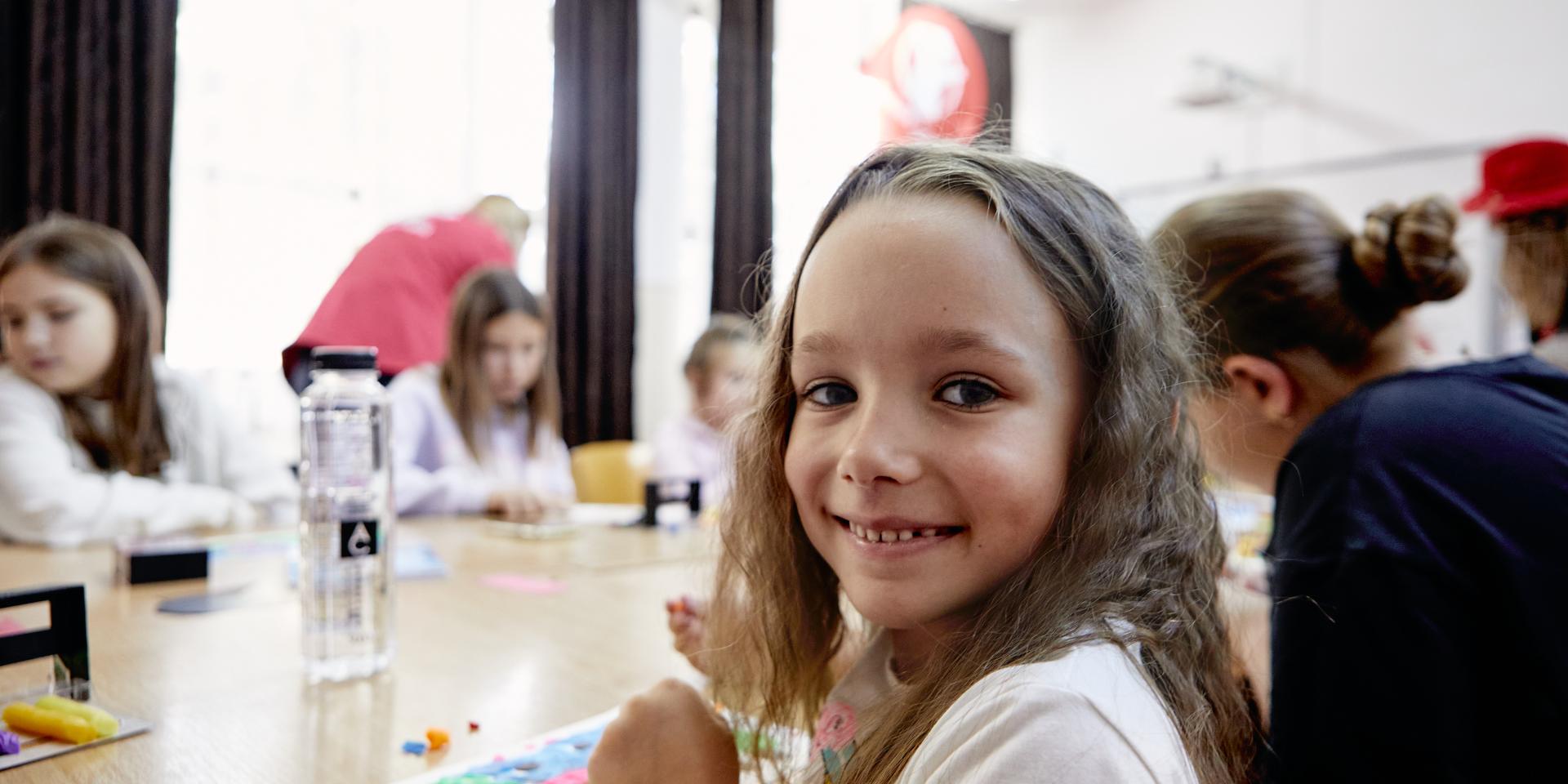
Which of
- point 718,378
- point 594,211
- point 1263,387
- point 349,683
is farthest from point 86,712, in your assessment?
point 594,211

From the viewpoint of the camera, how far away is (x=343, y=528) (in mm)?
834

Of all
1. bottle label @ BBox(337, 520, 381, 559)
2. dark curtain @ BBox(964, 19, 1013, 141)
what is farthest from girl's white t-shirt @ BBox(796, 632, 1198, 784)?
dark curtain @ BBox(964, 19, 1013, 141)

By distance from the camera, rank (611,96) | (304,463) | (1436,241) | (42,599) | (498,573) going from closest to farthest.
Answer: (42,599)
(304,463)
(1436,241)
(498,573)
(611,96)

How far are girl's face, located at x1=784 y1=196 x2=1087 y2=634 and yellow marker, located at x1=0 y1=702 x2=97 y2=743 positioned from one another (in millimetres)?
541

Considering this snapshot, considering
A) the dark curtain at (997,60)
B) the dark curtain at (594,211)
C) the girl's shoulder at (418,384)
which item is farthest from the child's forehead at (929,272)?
the dark curtain at (997,60)

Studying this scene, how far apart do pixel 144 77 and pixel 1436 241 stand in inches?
133

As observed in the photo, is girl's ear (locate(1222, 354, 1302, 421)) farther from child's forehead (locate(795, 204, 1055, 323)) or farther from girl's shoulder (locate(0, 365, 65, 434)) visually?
girl's shoulder (locate(0, 365, 65, 434))

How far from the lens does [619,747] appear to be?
0.67 m

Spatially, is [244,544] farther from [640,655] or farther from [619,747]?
[619,747]

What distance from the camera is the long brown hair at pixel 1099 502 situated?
0.59 m

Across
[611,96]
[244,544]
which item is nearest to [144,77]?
[611,96]

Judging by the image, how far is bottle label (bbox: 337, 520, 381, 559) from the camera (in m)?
0.84

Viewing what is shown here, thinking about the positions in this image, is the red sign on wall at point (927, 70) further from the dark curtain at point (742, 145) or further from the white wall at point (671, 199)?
the white wall at point (671, 199)

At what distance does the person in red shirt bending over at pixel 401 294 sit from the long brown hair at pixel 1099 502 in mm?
2074
